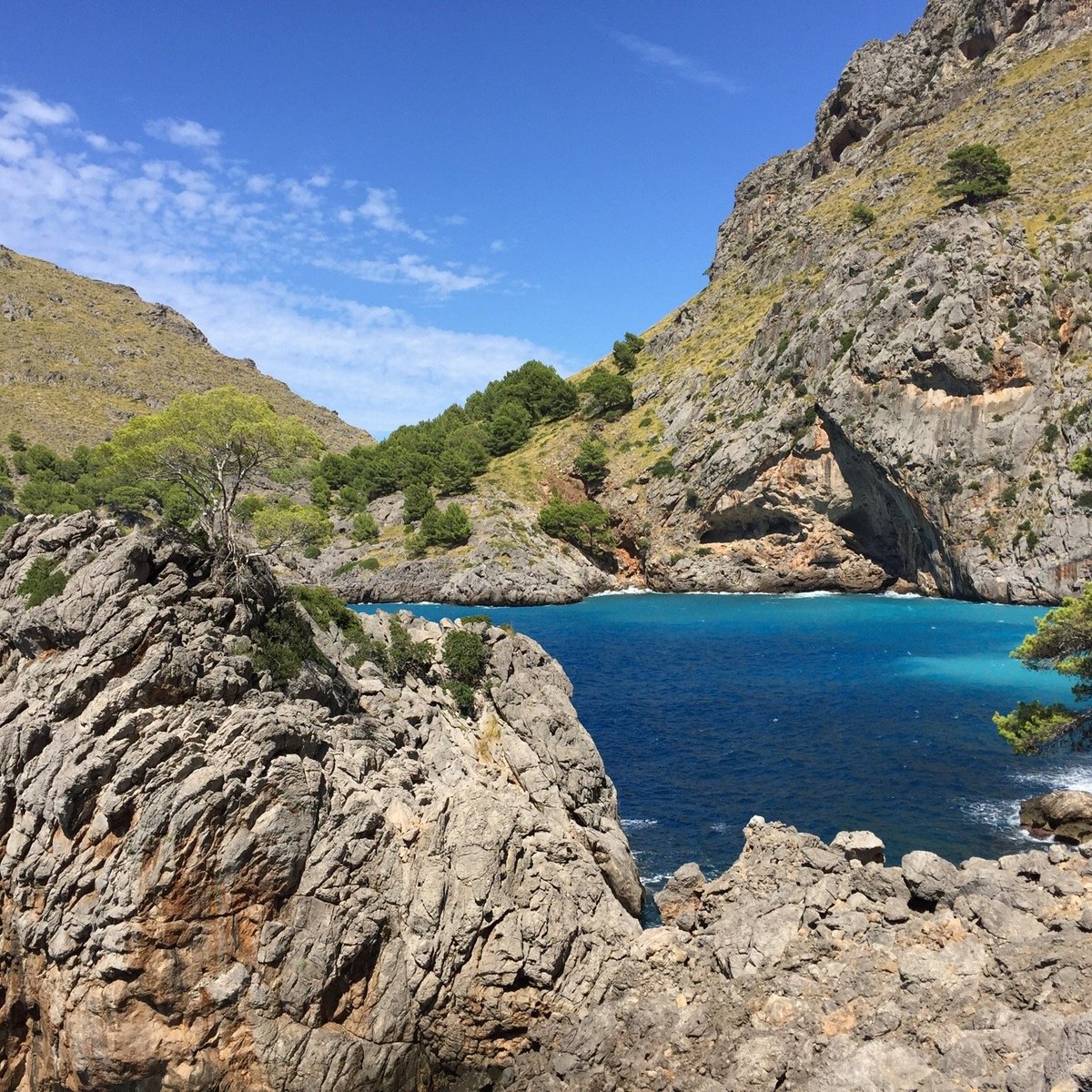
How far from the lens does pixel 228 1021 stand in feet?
57.4

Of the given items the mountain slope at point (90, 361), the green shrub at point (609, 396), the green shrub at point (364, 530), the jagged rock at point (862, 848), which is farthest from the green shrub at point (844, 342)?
the mountain slope at point (90, 361)

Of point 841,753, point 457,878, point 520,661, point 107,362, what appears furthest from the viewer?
point 107,362

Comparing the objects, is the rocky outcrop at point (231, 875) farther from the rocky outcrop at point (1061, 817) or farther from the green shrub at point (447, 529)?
the green shrub at point (447, 529)

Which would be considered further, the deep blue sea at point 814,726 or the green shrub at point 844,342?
the green shrub at point 844,342

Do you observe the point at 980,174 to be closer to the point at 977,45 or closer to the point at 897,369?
the point at 897,369

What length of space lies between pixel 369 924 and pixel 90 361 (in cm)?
16554

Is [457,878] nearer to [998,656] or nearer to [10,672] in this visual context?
[10,672]

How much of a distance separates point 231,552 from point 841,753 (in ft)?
108

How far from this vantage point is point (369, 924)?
19469 millimetres

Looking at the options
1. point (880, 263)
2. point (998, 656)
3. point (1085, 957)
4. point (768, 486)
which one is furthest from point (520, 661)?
point (880, 263)

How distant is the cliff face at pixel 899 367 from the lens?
271ft

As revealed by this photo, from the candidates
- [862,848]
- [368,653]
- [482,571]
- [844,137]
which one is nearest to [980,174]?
[844,137]

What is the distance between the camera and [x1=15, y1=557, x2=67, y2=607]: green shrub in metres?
23.7

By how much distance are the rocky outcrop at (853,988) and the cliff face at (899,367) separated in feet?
234
